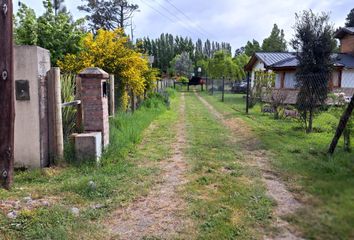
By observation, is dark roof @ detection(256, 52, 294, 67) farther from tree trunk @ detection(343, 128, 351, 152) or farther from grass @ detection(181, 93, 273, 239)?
grass @ detection(181, 93, 273, 239)

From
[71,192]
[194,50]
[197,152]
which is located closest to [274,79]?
[197,152]

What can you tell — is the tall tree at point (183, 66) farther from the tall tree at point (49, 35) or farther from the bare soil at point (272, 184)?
the bare soil at point (272, 184)

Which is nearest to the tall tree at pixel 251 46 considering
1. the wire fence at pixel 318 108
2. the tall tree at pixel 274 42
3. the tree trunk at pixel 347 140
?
the tall tree at pixel 274 42

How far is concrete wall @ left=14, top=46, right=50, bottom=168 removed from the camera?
224 inches

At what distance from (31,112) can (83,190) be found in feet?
5.71

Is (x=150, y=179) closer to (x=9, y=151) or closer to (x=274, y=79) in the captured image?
(x=9, y=151)

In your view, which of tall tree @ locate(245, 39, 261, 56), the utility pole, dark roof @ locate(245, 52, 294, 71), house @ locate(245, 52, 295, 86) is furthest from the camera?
tall tree @ locate(245, 39, 261, 56)

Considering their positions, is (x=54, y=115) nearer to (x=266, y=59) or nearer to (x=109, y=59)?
(x=109, y=59)

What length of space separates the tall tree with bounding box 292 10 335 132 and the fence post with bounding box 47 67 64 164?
7.57 metres

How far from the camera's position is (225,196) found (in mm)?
4719

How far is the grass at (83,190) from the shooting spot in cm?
375

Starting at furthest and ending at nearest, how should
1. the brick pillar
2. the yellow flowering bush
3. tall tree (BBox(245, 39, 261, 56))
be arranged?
tall tree (BBox(245, 39, 261, 56)) → the yellow flowering bush → the brick pillar

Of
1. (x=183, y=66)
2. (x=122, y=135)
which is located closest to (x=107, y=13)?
(x=183, y=66)

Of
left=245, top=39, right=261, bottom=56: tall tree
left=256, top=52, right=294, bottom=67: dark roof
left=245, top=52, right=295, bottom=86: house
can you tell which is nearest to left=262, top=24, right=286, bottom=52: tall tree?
left=245, top=39, right=261, bottom=56: tall tree
